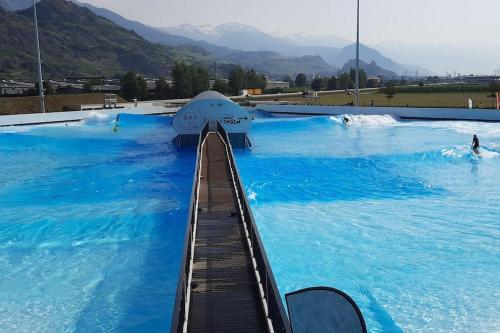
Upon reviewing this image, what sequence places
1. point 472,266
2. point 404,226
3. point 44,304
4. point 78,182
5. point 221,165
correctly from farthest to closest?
point 78,182
point 221,165
point 404,226
point 472,266
point 44,304

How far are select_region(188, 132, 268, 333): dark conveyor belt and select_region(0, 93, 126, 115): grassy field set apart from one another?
4081cm

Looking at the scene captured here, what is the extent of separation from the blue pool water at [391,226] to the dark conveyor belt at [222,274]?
4.76 feet

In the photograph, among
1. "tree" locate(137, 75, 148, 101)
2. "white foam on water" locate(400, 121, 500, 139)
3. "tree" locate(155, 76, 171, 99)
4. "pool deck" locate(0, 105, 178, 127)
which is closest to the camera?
"white foam on water" locate(400, 121, 500, 139)

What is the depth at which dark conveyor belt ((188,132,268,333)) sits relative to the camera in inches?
254

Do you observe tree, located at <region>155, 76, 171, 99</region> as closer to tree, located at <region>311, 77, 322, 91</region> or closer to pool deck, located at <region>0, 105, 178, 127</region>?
pool deck, located at <region>0, 105, 178, 127</region>

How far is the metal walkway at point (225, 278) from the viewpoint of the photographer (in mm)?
6191

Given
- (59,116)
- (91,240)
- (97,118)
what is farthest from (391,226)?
(97,118)

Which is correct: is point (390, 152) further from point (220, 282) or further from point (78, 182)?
point (220, 282)

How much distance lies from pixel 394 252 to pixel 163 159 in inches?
631

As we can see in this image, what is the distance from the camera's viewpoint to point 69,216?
1442 cm

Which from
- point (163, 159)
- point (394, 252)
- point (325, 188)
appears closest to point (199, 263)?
point (394, 252)

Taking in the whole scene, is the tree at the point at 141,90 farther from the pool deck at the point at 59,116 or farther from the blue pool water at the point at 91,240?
the blue pool water at the point at 91,240

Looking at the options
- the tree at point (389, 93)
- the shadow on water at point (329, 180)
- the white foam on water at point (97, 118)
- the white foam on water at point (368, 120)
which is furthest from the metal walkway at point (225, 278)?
the tree at point (389, 93)

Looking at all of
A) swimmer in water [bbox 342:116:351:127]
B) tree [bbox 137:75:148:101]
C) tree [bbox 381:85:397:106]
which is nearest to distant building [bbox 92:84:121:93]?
tree [bbox 137:75:148:101]
